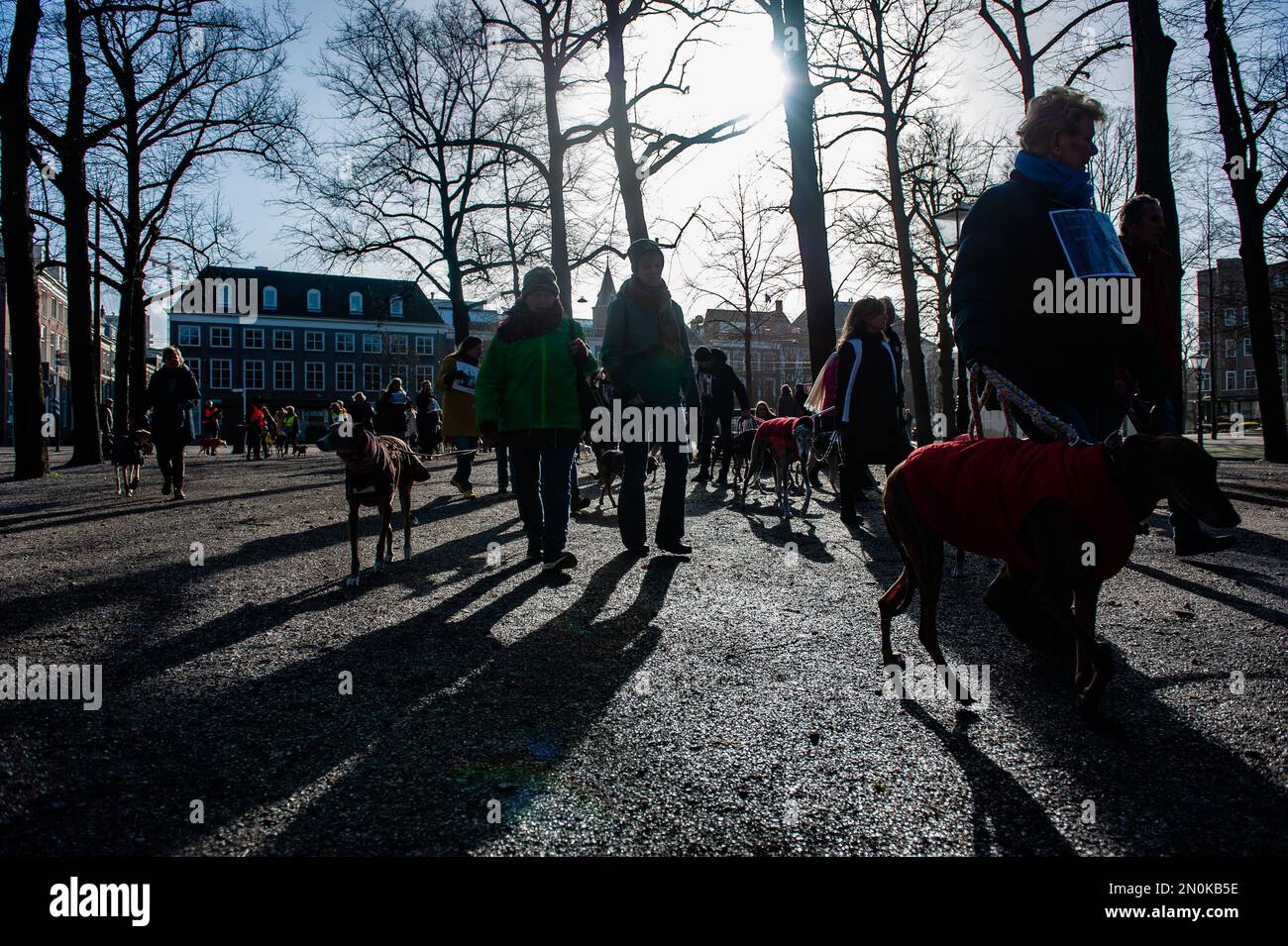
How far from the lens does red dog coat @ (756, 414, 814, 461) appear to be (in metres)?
9.50

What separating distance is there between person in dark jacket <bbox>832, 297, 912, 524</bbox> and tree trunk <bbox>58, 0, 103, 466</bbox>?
17675 millimetres

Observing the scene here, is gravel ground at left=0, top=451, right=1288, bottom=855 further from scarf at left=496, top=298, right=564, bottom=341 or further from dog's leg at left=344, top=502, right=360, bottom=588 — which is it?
scarf at left=496, top=298, right=564, bottom=341

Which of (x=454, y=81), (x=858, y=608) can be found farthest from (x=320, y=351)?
(x=858, y=608)

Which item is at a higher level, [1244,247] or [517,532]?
[1244,247]

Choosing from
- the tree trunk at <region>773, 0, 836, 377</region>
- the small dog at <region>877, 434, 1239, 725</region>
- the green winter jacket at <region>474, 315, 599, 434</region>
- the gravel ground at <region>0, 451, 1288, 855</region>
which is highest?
the tree trunk at <region>773, 0, 836, 377</region>

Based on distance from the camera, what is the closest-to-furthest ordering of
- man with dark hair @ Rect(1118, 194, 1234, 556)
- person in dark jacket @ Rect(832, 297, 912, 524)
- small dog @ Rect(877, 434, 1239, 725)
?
1. small dog @ Rect(877, 434, 1239, 725)
2. man with dark hair @ Rect(1118, 194, 1234, 556)
3. person in dark jacket @ Rect(832, 297, 912, 524)

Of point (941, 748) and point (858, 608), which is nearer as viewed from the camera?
point (941, 748)

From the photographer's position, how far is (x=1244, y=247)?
59.0ft

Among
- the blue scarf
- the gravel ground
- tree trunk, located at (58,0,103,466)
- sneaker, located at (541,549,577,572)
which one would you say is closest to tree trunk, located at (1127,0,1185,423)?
the gravel ground

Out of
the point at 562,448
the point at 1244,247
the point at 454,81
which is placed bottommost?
the point at 562,448

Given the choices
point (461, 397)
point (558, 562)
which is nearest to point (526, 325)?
point (558, 562)

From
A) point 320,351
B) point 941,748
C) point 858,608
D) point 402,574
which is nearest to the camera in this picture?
point 941,748

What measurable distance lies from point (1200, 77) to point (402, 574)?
20.0 m

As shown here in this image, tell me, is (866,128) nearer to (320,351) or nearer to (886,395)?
(886,395)
